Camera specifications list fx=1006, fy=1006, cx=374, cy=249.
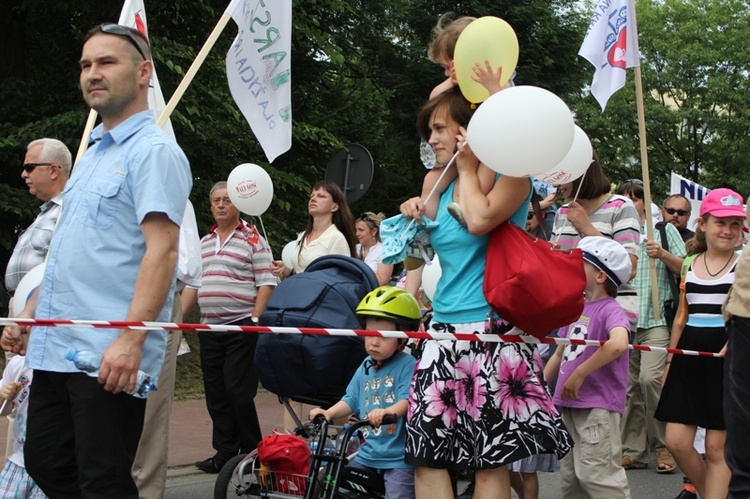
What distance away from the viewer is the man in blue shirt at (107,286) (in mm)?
3404

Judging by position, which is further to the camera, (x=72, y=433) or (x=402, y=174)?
(x=402, y=174)

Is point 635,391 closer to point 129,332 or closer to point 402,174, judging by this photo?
point 129,332

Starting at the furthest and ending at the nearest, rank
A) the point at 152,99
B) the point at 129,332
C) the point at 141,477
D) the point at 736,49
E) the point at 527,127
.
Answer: the point at 736,49, the point at 152,99, the point at 141,477, the point at 527,127, the point at 129,332

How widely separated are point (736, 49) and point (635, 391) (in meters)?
30.4

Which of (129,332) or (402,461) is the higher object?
(129,332)

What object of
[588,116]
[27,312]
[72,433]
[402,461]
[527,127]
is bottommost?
[402,461]

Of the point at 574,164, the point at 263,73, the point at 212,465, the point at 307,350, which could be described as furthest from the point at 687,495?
the point at 263,73

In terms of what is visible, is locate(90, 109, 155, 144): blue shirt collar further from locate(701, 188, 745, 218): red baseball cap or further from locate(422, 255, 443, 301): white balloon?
locate(701, 188, 745, 218): red baseball cap

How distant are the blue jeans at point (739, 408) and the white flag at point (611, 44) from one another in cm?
437

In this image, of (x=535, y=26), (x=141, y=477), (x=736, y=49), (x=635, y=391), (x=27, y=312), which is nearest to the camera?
(x=27, y=312)

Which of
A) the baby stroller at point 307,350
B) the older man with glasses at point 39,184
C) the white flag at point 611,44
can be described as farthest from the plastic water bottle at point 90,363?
the white flag at point 611,44

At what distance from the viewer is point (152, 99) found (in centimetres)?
656

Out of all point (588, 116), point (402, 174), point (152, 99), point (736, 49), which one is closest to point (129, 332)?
point (152, 99)

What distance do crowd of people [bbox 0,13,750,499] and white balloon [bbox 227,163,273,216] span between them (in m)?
2.22
